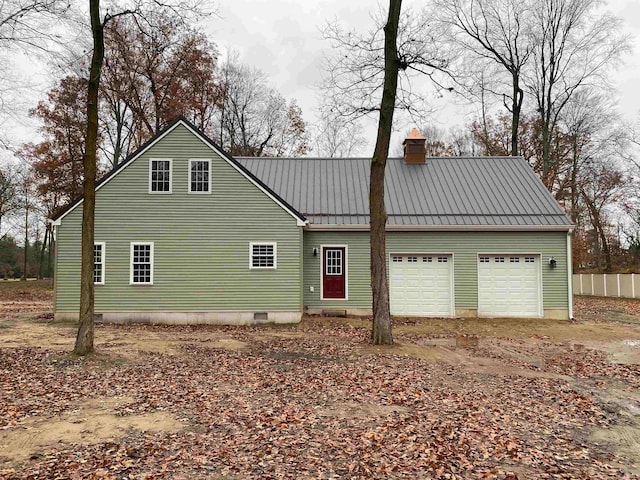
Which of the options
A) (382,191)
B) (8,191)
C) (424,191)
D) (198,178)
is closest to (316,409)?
(382,191)

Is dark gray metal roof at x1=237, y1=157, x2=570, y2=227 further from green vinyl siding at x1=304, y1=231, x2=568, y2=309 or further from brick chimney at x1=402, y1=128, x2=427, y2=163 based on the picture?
green vinyl siding at x1=304, y1=231, x2=568, y2=309

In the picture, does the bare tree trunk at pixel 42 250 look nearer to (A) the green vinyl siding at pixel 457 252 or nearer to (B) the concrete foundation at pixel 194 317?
(B) the concrete foundation at pixel 194 317

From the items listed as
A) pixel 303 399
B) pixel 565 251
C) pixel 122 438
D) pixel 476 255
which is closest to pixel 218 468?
pixel 122 438

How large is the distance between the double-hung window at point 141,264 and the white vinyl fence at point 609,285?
25308 millimetres

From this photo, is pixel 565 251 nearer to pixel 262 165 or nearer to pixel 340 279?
pixel 340 279

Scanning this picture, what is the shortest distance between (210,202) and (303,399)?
9509 mm

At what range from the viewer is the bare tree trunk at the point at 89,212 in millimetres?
9664

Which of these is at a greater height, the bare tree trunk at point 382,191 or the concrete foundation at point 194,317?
the bare tree trunk at point 382,191

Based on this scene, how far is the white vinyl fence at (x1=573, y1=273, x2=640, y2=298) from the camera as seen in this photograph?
26.3 m

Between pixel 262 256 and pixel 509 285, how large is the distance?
874cm

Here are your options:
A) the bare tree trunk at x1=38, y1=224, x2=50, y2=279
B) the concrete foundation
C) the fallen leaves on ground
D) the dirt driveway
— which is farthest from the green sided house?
the bare tree trunk at x1=38, y1=224, x2=50, y2=279

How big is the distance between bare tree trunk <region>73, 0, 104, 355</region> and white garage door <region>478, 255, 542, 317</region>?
12439 millimetres

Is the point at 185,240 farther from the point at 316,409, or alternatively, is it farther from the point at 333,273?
the point at 316,409

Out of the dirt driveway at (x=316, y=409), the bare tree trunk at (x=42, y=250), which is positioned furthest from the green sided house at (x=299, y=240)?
the bare tree trunk at (x=42, y=250)
